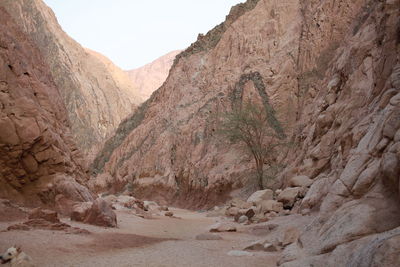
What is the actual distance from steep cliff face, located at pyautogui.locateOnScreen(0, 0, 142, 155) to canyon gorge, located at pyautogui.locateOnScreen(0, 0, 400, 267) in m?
23.0

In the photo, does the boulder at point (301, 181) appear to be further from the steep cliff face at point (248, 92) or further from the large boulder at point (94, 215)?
the large boulder at point (94, 215)

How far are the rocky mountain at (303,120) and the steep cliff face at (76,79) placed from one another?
21887 millimetres

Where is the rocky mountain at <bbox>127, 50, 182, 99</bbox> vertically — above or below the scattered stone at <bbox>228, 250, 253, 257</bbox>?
above

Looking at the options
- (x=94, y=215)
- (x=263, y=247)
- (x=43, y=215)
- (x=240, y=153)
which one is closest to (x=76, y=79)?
(x=240, y=153)

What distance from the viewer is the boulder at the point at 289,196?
12336 millimetres

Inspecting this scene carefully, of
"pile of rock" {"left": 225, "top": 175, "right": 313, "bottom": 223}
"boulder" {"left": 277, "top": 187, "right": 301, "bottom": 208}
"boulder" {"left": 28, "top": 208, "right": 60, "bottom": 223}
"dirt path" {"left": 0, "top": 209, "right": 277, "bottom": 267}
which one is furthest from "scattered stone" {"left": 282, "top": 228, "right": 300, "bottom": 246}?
"boulder" {"left": 277, "top": 187, "right": 301, "bottom": 208}

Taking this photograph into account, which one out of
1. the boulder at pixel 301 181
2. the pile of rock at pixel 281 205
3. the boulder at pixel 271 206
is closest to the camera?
the pile of rock at pixel 281 205

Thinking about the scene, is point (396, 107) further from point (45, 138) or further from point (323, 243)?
point (45, 138)

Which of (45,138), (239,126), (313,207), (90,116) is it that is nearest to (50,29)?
(90,116)

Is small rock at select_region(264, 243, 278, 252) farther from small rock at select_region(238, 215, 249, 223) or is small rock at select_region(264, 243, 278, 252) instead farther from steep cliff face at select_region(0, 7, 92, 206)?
steep cliff face at select_region(0, 7, 92, 206)

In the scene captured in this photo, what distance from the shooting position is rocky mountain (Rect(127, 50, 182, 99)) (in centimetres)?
13512

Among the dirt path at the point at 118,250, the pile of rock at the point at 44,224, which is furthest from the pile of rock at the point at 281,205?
the pile of rock at the point at 44,224

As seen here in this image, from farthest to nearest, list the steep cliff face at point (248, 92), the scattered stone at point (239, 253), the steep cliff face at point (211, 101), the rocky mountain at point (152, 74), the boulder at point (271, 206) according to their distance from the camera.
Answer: the rocky mountain at point (152, 74) < the steep cliff face at point (211, 101) < the steep cliff face at point (248, 92) < the boulder at point (271, 206) < the scattered stone at point (239, 253)

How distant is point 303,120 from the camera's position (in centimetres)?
2120
